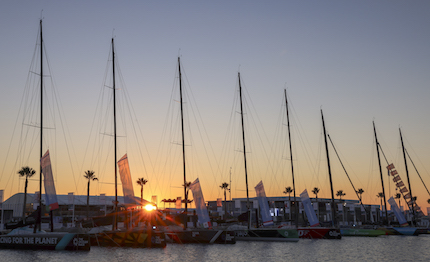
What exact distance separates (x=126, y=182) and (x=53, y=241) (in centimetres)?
948

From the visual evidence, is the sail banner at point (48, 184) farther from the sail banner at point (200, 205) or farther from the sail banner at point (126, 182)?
the sail banner at point (200, 205)

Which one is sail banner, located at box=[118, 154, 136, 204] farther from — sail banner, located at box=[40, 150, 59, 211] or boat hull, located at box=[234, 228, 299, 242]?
boat hull, located at box=[234, 228, 299, 242]

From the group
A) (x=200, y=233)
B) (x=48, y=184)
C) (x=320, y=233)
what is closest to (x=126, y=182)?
(x=48, y=184)

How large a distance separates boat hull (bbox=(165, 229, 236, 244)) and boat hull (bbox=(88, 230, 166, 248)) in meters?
3.13

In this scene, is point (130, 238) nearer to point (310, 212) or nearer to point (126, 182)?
point (126, 182)

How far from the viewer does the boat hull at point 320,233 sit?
5891 centimetres

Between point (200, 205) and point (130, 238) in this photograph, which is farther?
point (200, 205)

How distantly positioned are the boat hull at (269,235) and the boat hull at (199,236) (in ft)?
20.3

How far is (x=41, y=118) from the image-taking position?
43469mm

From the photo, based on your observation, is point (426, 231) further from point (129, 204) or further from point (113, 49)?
point (113, 49)

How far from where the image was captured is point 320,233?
5900 cm

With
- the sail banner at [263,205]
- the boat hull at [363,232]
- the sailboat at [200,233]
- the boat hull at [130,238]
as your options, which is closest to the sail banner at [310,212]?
the sail banner at [263,205]

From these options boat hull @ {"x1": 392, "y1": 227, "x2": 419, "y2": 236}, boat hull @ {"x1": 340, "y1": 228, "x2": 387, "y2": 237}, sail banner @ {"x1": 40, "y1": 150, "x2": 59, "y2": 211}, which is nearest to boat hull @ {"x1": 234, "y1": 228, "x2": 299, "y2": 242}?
boat hull @ {"x1": 340, "y1": 228, "x2": 387, "y2": 237}

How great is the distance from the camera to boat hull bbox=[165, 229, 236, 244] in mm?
48281
